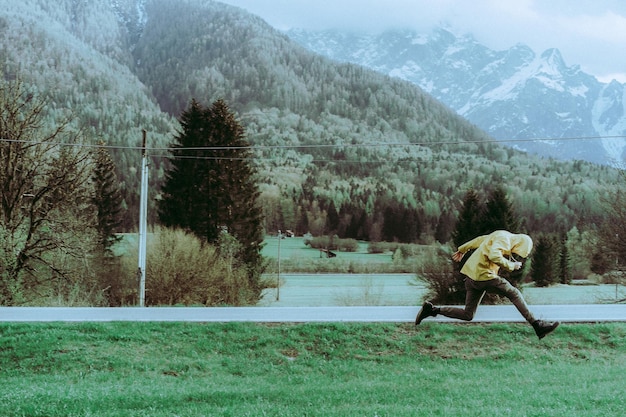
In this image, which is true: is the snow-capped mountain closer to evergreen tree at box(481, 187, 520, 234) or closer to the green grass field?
evergreen tree at box(481, 187, 520, 234)

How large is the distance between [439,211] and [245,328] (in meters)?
44.8

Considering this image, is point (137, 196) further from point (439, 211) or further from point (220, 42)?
→ point (220, 42)

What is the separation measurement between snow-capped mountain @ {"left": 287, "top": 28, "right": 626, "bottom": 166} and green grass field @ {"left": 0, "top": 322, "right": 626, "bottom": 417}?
85461 mm

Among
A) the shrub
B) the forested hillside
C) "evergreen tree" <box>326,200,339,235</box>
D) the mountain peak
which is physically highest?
the mountain peak

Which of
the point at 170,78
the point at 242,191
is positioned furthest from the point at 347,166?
the point at 170,78

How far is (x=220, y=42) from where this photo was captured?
307 feet

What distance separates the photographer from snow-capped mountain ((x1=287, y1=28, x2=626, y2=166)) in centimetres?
9894

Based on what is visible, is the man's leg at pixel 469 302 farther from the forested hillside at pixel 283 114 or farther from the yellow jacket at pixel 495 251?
the forested hillside at pixel 283 114

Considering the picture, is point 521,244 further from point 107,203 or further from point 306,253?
point 306,253

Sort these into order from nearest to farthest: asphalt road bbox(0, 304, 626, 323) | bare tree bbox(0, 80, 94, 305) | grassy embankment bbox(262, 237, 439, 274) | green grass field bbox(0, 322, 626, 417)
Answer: green grass field bbox(0, 322, 626, 417) → asphalt road bbox(0, 304, 626, 323) → bare tree bbox(0, 80, 94, 305) → grassy embankment bbox(262, 237, 439, 274)

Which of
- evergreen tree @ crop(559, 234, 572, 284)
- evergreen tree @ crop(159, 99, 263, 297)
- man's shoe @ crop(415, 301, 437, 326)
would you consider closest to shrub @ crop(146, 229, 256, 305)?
evergreen tree @ crop(159, 99, 263, 297)

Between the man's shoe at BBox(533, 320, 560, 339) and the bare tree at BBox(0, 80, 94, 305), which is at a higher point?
the bare tree at BBox(0, 80, 94, 305)

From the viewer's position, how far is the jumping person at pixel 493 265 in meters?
7.10

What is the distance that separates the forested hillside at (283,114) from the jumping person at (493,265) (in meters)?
42.2
